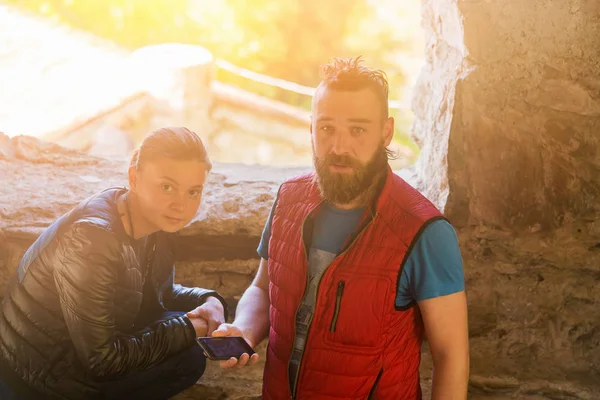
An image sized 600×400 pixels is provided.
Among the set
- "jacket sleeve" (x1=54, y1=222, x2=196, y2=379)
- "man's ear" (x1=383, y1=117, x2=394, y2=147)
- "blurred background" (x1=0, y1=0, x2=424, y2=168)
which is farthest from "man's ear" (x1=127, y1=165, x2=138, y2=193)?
"blurred background" (x1=0, y1=0, x2=424, y2=168)

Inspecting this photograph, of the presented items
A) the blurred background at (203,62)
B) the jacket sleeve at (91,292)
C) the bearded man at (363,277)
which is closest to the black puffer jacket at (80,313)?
the jacket sleeve at (91,292)

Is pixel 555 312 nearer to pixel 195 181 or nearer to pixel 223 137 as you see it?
pixel 195 181

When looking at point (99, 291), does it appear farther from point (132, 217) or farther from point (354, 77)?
point (354, 77)

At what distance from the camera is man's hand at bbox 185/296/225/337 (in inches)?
70.5

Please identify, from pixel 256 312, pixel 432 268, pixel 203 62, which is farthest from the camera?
pixel 203 62

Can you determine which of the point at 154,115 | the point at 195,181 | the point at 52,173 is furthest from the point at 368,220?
the point at 154,115

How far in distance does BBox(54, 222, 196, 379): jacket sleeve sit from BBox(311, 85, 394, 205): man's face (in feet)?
1.99

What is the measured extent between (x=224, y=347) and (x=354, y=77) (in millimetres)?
801

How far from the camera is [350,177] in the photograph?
164 centimetres

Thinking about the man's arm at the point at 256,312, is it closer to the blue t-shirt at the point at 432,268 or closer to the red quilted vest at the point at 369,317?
the red quilted vest at the point at 369,317

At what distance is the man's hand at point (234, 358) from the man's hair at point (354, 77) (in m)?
0.73

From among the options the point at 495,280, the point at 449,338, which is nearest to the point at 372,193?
the point at 449,338

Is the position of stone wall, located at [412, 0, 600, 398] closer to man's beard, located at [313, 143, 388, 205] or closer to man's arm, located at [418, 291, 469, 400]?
man's beard, located at [313, 143, 388, 205]

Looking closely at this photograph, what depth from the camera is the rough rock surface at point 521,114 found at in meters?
1.95
